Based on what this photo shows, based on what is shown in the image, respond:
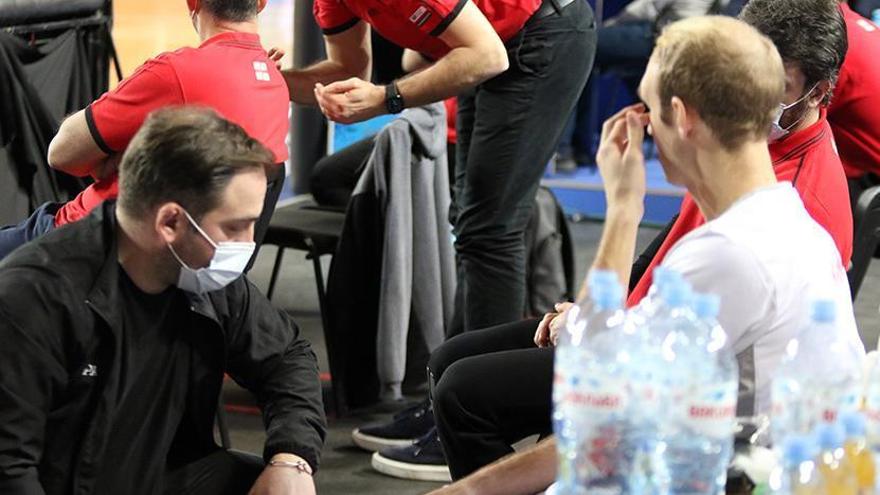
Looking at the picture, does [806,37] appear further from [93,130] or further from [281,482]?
[93,130]

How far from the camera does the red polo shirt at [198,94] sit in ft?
9.39

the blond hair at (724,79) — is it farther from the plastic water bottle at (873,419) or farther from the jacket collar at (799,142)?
the jacket collar at (799,142)

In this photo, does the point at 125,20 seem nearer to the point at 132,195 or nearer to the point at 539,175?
the point at 539,175

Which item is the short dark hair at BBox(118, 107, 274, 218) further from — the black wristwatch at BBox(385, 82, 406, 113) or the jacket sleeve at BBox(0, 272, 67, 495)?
the black wristwatch at BBox(385, 82, 406, 113)

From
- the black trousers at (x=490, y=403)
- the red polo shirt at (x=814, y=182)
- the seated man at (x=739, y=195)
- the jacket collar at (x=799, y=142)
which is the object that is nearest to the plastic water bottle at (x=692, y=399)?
Result: the seated man at (x=739, y=195)

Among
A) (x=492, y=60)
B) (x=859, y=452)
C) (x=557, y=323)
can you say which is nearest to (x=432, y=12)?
(x=492, y=60)

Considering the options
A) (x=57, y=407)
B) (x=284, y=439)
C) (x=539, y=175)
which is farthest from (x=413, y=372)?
(x=57, y=407)

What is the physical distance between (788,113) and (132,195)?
1.11 m

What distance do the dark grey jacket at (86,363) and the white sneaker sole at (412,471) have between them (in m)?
1.05

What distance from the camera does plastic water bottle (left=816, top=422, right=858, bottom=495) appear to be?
61.4 inches

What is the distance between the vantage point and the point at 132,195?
2.17 meters

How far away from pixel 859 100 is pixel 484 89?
86cm

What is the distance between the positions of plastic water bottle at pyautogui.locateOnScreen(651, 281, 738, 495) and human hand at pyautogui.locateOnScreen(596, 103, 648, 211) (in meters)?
0.45

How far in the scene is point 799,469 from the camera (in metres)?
1.56
